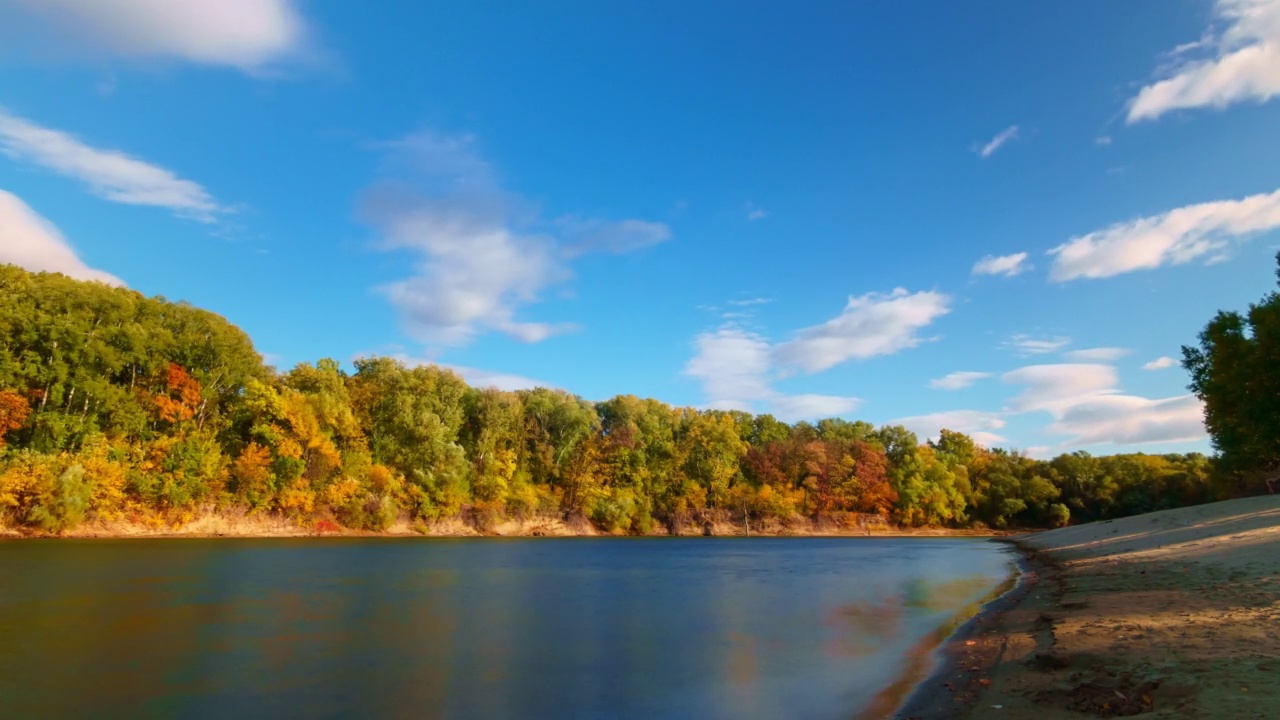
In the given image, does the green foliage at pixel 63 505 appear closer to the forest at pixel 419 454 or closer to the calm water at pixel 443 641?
the forest at pixel 419 454

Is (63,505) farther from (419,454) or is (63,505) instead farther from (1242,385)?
(1242,385)

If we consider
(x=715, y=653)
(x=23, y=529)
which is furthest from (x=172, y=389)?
(x=715, y=653)

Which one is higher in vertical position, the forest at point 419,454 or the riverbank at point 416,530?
the forest at point 419,454

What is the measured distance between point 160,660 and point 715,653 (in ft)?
33.6

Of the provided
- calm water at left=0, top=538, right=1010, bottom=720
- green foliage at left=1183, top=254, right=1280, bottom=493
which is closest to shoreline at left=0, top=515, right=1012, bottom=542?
calm water at left=0, top=538, right=1010, bottom=720

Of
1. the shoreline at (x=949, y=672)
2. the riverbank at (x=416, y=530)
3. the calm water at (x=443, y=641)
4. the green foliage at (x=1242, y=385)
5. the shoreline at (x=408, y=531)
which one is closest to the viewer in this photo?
the shoreline at (x=949, y=672)

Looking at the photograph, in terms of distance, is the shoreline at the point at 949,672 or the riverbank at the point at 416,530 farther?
the riverbank at the point at 416,530

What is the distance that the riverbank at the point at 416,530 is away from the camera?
154 feet

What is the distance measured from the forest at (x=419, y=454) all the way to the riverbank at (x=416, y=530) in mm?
417

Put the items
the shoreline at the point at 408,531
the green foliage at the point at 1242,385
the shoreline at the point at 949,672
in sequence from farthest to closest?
the shoreline at the point at 408,531, the green foliage at the point at 1242,385, the shoreline at the point at 949,672

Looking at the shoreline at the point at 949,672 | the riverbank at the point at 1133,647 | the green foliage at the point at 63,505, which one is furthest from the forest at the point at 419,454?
the shoreline at the point at 949,672

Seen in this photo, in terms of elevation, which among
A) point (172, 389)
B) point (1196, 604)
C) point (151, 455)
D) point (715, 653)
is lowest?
point (715, 653)

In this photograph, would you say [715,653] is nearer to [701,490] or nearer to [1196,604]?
[1196,604]

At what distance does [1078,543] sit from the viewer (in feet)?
129
